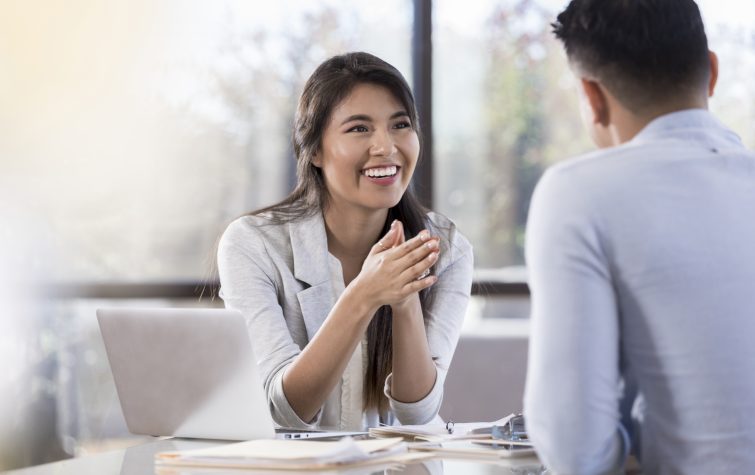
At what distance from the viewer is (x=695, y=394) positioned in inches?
47.3

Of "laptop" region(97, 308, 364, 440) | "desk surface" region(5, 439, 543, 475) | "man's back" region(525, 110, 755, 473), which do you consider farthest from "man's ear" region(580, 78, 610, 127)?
"laptop" region(97, 308, 364, 440)

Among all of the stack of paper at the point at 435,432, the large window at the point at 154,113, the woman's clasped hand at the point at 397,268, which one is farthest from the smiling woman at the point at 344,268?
the large window at the point at 154,113

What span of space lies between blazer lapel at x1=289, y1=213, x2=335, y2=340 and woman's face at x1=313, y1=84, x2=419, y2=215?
0.43ft

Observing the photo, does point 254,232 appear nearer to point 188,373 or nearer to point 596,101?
point 188,373

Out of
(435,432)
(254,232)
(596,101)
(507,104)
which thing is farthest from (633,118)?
(507,104)

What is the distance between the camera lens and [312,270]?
240cm

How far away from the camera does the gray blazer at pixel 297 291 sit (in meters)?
2.22

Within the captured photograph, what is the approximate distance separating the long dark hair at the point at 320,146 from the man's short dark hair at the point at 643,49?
1.19 m

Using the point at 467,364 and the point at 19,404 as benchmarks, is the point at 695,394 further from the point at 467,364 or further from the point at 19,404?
the point at 19,404

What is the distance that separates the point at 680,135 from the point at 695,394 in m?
0.33

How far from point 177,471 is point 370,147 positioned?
1201 mm

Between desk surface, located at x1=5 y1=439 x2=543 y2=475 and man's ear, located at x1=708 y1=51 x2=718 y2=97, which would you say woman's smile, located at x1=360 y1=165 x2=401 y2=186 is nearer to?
desk surface, located at x1=5 y1=439 x2=543 y2=475

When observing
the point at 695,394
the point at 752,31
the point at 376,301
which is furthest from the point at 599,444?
the point at 752,31

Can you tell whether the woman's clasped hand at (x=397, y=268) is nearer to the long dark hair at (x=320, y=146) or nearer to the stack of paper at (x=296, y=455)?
the long dark hair at (x=320, y=146)
